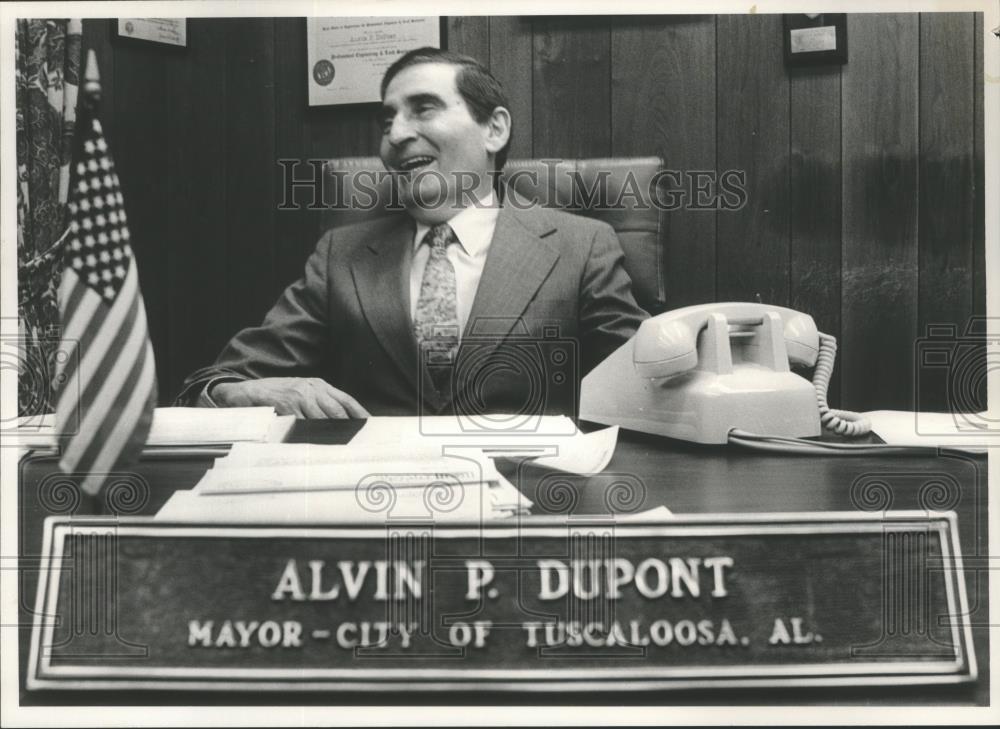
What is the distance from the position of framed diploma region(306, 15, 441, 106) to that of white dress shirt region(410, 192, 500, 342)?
0.62 feet

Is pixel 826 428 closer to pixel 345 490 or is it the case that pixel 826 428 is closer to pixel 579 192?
pixel 579 192

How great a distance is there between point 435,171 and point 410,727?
0.66 m

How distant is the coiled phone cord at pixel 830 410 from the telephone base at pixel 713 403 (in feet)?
0.13

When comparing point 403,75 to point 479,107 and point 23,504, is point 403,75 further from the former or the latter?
point 23,504

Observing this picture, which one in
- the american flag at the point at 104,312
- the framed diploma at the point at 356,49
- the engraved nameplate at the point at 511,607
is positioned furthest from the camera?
the framed diploma at the point at 356,49

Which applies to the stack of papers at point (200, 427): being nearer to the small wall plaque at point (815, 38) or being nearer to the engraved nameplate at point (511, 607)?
the engraved nameplate at point (511, 607)

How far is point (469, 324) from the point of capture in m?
1.04

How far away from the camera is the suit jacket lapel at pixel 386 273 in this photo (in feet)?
3.49

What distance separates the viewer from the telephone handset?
916 mm

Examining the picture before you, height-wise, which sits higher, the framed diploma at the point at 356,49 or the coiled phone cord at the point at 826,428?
the framed diploma at the point at 356,49

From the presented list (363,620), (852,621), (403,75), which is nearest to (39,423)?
(363,620)

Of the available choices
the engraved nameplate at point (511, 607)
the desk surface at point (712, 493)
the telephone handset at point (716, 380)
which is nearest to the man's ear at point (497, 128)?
the telephone handset at point (716, 380)

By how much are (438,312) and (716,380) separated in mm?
357

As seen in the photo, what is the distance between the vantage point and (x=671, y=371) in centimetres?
94
